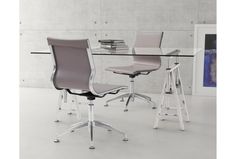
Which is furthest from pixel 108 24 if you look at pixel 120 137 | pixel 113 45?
pixel 120 137

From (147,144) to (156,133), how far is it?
39 centimetres

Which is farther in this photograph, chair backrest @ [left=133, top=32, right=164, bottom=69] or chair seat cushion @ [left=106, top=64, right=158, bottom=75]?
chair backrest @ [left=133, top=32, right=164, bottom=69]

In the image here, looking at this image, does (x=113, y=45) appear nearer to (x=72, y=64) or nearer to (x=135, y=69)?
(x=135, y=69)

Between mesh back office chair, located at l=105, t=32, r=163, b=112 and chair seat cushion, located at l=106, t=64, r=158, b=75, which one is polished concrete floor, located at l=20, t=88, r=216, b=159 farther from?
chair seat cushion, located at l=106, t=64, r=158, b=75

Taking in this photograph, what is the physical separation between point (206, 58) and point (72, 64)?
320cm

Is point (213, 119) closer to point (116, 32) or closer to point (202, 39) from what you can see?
point (202, 39)

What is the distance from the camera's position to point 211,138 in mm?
3445

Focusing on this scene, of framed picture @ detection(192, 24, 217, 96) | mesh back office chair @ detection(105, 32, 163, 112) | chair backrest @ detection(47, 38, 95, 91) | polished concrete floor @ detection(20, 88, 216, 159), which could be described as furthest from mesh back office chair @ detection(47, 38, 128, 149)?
framed picture @ detection(192, 24, 217, 96)

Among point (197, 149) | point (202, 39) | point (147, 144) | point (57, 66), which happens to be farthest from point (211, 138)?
point (202, 39)

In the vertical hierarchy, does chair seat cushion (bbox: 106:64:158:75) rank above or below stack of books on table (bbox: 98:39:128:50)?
below

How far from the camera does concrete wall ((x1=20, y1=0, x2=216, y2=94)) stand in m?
5.71

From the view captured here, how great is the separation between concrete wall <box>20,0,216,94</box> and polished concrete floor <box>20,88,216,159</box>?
1227 mm

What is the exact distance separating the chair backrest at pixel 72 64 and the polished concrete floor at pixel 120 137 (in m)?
0.59

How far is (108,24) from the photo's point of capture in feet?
19.8
